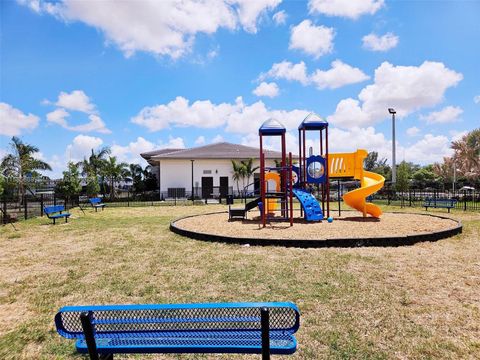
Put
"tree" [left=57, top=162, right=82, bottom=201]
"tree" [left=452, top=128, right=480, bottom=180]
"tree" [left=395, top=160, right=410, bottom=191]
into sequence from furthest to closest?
"tree" [left=452, top=128, right=480, bottom=180] → "tree" [left=395, top=160, right=410, bottom=191] → "tree" [left=57, top=162, right=82, bottom=201]

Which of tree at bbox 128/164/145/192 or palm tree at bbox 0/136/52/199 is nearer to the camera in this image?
palm tree at bbox 0/136/52/199

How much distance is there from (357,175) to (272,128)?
4.41 m

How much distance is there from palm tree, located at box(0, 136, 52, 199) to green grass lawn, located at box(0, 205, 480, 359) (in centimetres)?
2318

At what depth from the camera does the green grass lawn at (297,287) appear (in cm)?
335

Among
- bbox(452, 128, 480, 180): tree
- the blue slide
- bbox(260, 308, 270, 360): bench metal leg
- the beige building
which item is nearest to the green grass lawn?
bbox(260, 308, 270, 360): bench metal leg

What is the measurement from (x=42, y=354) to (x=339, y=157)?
39.9 ft

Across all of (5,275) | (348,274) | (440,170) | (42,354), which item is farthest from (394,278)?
(440,170)

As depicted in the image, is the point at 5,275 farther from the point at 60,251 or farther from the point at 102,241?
the point at 102,241

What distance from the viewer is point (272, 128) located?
11.5 m

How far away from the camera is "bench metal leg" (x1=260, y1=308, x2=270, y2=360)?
A: 2.27 metres

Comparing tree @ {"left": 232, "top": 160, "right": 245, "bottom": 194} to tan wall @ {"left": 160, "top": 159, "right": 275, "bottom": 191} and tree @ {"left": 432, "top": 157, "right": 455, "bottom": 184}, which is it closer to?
tan wall @ {"left": 160, "top": 159, "right": 275, "bottom": 191}

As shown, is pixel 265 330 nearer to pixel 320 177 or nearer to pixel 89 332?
pixel 89 332

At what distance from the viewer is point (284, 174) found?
495 inches

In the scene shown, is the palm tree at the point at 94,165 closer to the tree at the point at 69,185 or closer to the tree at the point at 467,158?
the tree at the point at 69,185
